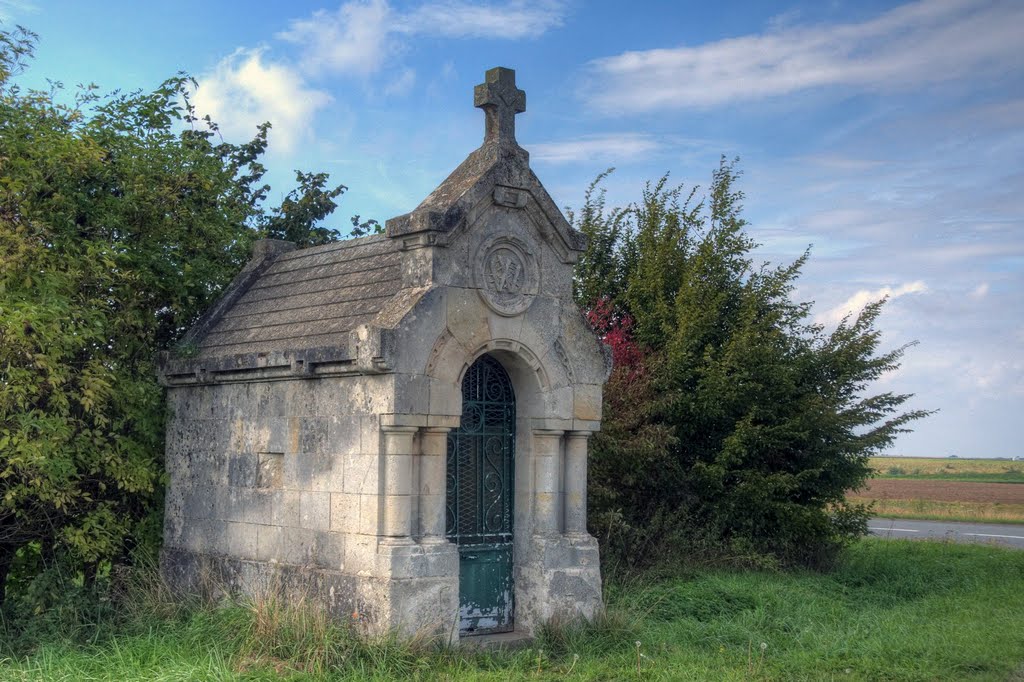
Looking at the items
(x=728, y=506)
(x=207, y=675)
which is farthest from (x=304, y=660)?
(x=728, y=506)

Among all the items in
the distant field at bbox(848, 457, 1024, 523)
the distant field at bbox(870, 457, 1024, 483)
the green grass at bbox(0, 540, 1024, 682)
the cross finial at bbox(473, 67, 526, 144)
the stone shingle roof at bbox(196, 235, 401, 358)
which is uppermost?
the cross finial at bbox(473, 67, 526, 144)

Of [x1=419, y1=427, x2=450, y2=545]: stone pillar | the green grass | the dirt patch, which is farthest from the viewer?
the dirt patch

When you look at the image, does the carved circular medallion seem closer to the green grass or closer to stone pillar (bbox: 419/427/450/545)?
stone pillar (bbox: 419/427/450/545)

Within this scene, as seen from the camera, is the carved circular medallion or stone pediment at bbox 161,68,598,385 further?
the carved circular medallion

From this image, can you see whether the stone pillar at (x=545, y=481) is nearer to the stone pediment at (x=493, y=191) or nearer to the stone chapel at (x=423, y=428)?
the stone chapel at (x=423, y=428)

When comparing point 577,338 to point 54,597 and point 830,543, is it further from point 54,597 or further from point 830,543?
point 830,543

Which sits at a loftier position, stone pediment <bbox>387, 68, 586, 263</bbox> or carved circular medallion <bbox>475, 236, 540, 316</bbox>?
stone pediment <bbox>387, 68, 586, 263</bbox>

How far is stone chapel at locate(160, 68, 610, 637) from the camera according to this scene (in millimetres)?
9227

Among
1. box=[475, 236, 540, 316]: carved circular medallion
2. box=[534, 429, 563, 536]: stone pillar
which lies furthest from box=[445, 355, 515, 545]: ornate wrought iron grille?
box=[475, 236, 540, 316]: carved circular medallion

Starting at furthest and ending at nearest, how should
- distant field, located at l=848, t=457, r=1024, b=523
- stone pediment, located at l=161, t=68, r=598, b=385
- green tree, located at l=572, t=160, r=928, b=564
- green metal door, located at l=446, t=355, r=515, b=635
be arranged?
distant field, located at l=848, t=457, r=1024, b=523 < green tree, located at l=572, t=160, r=928, b=564 < green metal door, located at l=446, t=355, r=515, b=635 < stone pediment, located at l=161, t=68, r=598, b=385

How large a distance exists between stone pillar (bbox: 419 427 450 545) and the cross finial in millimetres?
Answer: 2972

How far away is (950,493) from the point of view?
139 feet

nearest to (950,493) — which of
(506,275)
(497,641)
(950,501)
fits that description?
(950,501)

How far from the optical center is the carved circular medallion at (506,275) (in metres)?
9.91
